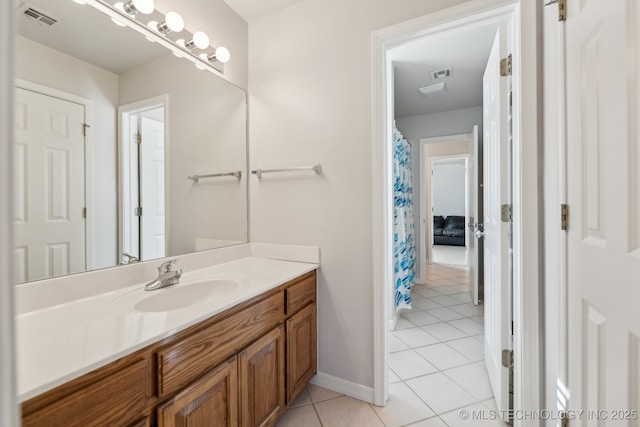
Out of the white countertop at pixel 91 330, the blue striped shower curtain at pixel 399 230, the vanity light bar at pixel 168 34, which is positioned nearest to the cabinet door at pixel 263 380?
the white countertop at pixel 91 330

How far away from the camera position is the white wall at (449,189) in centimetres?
794

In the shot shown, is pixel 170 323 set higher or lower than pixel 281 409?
higher

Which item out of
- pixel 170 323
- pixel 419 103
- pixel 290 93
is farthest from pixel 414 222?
pixel 170 323

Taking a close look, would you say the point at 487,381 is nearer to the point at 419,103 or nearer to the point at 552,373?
the point at 552,373

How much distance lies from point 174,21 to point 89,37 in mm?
398

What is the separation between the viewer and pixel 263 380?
3.97ft

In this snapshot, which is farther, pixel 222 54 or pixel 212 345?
pixel 222 54

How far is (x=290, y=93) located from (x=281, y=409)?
1800 millimetres

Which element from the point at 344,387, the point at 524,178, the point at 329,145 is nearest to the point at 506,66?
the point at 524,178

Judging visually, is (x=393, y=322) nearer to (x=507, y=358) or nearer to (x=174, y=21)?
(x=507, y=358)

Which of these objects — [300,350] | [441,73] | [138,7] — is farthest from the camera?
[441,73]

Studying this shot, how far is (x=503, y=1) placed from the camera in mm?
1233

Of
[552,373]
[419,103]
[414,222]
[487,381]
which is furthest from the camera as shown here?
[414,222]

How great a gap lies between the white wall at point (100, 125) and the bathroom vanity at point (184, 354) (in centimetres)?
25
